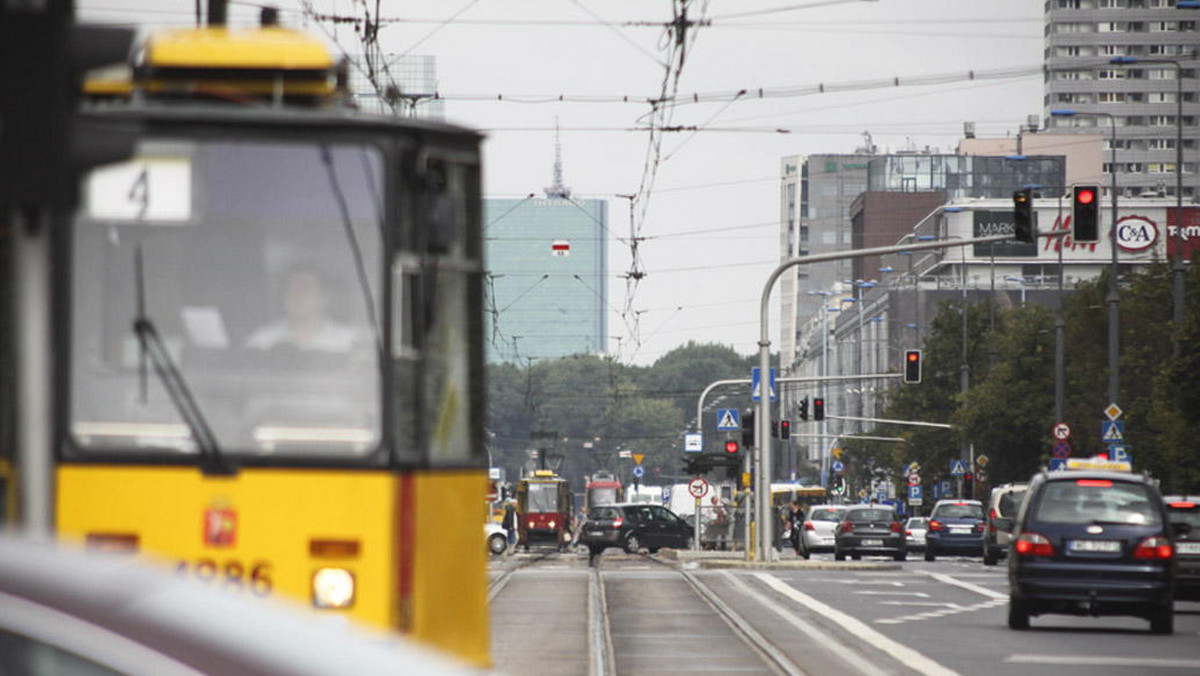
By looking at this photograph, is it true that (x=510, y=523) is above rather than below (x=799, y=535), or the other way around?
below

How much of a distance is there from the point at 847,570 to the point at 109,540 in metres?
33.0

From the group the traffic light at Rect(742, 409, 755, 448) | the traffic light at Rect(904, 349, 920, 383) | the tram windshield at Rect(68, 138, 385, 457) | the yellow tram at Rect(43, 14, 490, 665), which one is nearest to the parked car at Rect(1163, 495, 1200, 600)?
the yellow tram at Rect(43, 14, 490, 665)

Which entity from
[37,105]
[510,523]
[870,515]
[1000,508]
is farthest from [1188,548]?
[510,523]

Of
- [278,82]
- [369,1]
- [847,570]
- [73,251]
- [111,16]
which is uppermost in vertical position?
[369,1]

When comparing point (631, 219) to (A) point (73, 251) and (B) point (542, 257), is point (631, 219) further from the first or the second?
(B) point (542, 257)

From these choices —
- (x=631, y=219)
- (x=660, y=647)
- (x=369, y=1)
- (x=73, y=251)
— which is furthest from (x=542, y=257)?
(x=73, y=251)

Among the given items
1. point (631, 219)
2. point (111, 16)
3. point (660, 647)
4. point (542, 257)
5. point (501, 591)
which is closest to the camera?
point (111, 16)

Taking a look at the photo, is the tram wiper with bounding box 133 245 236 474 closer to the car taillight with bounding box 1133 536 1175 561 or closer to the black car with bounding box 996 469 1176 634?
the black car with bounding box 996 469 1176 634

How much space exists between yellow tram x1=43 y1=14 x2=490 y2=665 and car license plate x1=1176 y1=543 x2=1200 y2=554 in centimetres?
2036

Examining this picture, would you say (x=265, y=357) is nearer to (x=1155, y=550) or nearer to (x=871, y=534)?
(x=1155, y=550)

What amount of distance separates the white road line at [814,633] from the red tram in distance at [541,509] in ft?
141

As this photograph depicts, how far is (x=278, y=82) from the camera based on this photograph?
894 cm

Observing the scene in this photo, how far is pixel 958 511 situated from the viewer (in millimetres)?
53094

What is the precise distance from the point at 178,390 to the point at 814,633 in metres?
14.4
